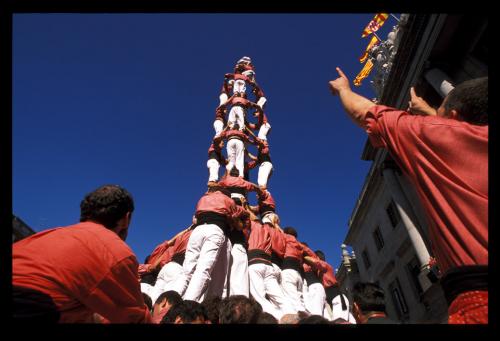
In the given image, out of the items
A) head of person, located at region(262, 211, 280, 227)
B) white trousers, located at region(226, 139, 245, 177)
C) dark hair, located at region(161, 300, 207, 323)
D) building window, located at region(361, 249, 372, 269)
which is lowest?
dark hair, located at region(161, 300, 207, 323)

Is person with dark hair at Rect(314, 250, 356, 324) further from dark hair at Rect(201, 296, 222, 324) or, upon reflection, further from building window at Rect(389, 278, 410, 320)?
building window at Rect(389, 278, 410, 320)

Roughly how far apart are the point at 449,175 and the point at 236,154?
25.4 feet

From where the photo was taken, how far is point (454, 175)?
1139 millimetres

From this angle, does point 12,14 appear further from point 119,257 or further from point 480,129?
point 480,129

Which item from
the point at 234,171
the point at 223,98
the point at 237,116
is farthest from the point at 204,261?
the point at 223,98

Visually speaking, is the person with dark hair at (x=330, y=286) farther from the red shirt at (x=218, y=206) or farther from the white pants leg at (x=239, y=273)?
the red shirt at (x=218, y=206)

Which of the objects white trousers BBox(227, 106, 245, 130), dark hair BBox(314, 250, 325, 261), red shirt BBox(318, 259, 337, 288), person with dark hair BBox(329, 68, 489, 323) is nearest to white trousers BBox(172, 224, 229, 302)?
red shirt BBox(318, 259, 337, 288)

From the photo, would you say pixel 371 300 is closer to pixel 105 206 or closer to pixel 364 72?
pixel 105 206

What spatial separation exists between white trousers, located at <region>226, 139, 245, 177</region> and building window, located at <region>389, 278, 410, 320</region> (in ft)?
46.7

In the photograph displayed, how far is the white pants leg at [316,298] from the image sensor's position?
201 inches

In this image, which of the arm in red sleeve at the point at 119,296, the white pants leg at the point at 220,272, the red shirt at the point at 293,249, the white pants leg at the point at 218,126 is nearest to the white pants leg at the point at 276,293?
the white pants leg at the point at 220,272

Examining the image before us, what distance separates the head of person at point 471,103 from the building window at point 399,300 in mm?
18648

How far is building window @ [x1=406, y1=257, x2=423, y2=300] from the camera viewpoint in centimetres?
1548

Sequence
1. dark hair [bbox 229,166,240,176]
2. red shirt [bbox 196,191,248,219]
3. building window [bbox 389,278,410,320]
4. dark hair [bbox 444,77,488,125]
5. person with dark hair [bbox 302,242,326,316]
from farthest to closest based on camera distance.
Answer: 1. building window [bbox 389,278,410,320]
2. dark hair [bbox 229,166,240,176]
3. person with dark hair [bbox 302,242,326,316]
4. red shirt [bbox 196,191,248,219]
5. dark hair [bbox 444,77,488,125]
